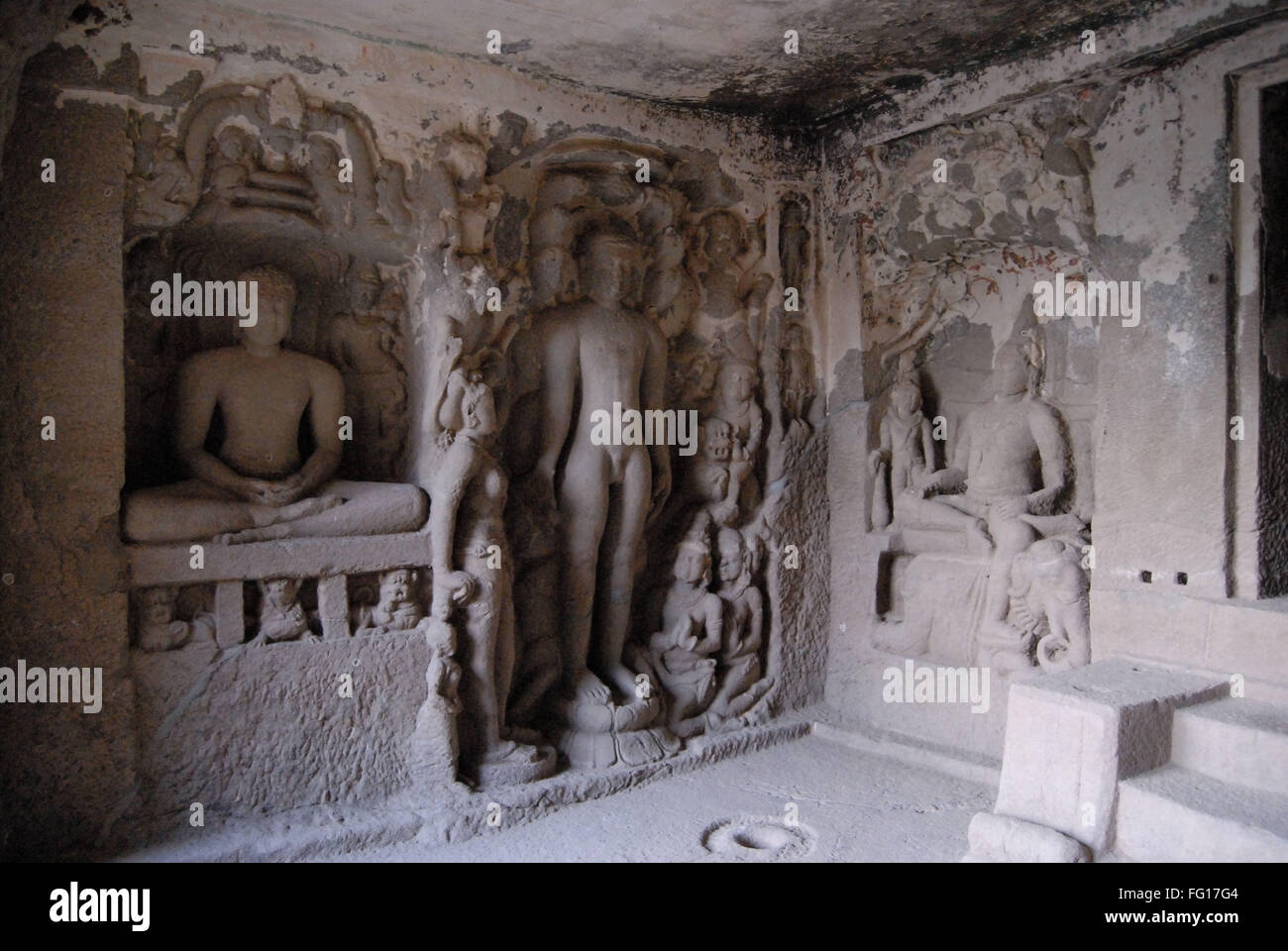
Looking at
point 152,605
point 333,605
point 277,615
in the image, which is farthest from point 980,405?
point 152,605

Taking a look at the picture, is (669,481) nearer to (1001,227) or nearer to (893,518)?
(893,518)

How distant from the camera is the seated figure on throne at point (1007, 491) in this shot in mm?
5094

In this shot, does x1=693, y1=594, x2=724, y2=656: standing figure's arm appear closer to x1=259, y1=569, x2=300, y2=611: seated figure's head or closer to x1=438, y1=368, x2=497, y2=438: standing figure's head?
x1=438, y1=368, x2=497, y2=438: standing figure's head

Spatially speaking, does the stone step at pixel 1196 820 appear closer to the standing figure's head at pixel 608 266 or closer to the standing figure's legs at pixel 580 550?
the standing figure's legs at pixel 580 550

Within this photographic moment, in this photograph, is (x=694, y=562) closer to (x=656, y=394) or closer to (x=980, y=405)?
(x=656, y=394)

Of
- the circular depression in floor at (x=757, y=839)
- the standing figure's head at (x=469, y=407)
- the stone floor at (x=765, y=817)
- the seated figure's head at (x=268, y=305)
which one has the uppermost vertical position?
the seated figure's head at (x=268, y=305)

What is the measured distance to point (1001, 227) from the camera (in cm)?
513

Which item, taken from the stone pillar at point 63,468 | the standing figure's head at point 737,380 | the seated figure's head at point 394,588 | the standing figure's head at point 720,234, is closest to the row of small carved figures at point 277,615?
the seated figure's head at point 394,588

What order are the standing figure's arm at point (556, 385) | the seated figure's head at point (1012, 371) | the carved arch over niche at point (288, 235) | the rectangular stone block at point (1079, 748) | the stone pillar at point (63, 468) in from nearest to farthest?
the rectangular stone block at point (1079, 748)
the stone pillar at point (63, 468)
the carved arch over niche at point (288, 235)
the standing figure's arm at point (556, 385)
the seated figure's head at point (1012, 371)

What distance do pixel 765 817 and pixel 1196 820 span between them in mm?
1836

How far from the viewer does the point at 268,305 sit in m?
4.41

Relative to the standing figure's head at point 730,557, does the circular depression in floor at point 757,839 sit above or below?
below

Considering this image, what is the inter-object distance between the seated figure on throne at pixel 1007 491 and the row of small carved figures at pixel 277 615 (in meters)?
2.77

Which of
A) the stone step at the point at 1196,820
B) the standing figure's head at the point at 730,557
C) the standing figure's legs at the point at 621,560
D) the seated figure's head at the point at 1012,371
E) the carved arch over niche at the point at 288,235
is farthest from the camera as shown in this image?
the standing figure's head at the point at 730,557
